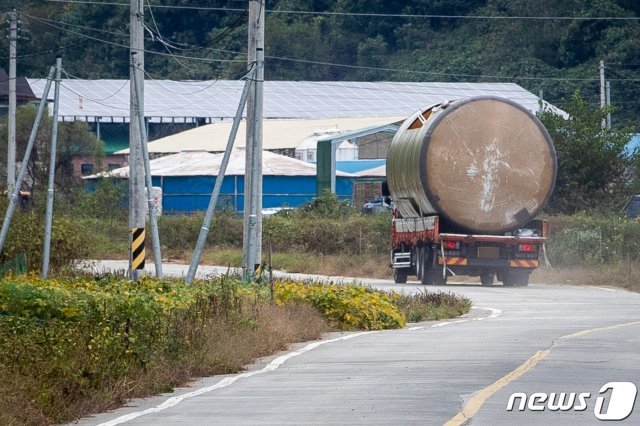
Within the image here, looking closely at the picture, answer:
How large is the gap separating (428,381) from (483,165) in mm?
20288

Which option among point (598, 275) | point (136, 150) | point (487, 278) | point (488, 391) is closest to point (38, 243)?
point (136, 150)

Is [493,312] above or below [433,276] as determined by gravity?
below

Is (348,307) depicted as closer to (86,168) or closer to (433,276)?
(433,276)

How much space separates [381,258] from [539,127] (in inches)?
412

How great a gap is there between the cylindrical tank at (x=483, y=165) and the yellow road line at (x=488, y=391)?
56.5 feet

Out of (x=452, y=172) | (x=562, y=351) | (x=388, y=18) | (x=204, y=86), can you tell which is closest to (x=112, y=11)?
(x=204, y=86)

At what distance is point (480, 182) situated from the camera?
112 ft

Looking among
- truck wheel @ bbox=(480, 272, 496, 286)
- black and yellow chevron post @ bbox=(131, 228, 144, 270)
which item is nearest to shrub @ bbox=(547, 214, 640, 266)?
truck wheel @ bbox=(480, 272, 496, 286)

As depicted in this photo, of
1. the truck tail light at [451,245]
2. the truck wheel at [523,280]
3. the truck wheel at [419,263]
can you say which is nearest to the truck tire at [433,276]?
the truck wheel at [419,263]

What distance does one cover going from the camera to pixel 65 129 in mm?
63156

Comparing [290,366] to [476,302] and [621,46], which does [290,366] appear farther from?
[621,46]

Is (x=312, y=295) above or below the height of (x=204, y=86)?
below

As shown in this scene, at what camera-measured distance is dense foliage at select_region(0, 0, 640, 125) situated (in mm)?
81812

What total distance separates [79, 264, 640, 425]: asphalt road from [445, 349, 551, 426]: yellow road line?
0.04 feet
